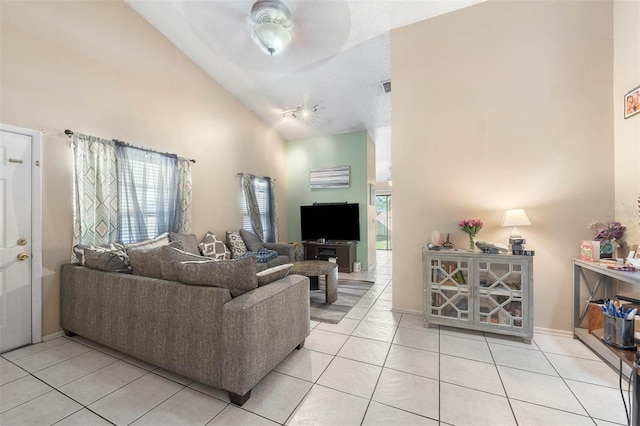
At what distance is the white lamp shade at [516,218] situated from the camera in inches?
94.3

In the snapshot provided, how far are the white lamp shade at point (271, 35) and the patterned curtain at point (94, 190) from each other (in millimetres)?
2108

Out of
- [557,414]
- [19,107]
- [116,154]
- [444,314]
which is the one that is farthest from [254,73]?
[557,414]

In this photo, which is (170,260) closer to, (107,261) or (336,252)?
(107,261)

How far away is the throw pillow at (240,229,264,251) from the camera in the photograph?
455 centimetres

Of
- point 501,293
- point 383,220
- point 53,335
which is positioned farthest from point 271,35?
point 383,220

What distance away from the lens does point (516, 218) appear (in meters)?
2.42

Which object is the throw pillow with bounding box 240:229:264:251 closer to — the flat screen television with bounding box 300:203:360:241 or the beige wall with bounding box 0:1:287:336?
the beige wall with bounding box 0:1:287:336

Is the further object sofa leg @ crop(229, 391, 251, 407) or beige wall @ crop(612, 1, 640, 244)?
beige wall @ crop(612, 1, 640, 244)

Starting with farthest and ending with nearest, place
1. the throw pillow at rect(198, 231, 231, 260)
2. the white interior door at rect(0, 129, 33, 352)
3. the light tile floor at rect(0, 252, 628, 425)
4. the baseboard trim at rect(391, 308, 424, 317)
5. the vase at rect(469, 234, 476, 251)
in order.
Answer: the throw pillow at rect(198, 231, 231, 260) → the baseboard trim at rect(391, 308, 424, 317) → the vase at rect(469, 234, 476, 251) → the white interior door at rect(0, 129, 33, 352) → the light tile floor at rect(0, 252, 628, 425)

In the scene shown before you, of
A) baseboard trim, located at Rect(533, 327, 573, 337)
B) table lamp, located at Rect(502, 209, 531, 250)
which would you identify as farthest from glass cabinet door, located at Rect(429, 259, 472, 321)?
baseboard trim, located at Rect(533, 327, 573, 337)

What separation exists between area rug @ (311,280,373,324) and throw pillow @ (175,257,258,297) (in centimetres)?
149

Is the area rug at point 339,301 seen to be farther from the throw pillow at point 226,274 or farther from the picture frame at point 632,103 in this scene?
the picture frame at point 632,103

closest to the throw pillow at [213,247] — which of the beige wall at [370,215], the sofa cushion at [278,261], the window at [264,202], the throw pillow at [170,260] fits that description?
the sofa cushion at [278,261]

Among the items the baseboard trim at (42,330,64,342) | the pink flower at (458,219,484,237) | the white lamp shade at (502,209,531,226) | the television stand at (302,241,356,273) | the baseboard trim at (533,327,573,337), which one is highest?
the white lamp shade at (502,209,531,226)
